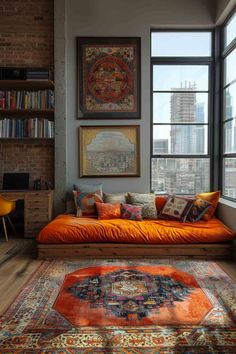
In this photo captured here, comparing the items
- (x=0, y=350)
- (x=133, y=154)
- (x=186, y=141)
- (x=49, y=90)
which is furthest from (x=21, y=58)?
(x=0, y=350)

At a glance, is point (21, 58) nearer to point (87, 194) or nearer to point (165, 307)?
point (87, 194)

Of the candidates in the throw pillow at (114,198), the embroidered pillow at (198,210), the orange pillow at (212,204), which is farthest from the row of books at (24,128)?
the orange pillow at (212,204)

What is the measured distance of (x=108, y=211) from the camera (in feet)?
13.8

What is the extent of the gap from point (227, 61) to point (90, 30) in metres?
2.25

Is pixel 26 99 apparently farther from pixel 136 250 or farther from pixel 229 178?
pixel 229 178

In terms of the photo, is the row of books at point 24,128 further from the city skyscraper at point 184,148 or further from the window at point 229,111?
the window at point 229,111

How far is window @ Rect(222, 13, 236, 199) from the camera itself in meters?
4.21

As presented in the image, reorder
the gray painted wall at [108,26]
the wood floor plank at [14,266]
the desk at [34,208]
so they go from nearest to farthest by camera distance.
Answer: the wood floor plank at [14,266] < the desk at [34,208] < the gray painted wall at [108,26]

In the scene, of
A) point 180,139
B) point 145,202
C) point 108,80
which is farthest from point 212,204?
point 108,80

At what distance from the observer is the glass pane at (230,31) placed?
168 inches

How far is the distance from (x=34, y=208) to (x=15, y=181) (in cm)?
70

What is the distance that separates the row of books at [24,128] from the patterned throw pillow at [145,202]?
5.58 ft

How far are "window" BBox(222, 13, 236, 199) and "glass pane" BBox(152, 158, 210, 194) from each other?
1.16 feet

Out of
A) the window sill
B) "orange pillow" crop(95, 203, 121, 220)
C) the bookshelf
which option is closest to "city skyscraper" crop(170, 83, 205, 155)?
the window sill
